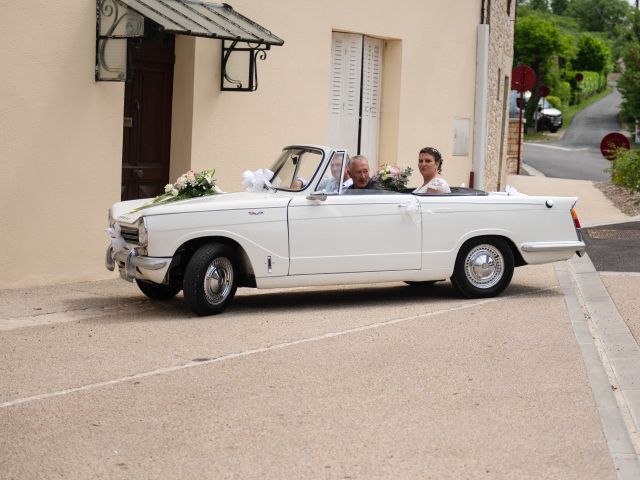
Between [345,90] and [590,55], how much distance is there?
79709mm

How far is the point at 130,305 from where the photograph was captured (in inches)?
416

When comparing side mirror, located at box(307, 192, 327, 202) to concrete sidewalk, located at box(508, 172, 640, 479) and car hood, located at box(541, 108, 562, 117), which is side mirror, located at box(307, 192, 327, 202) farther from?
car hood, located at box(541, 108, 562, 117)

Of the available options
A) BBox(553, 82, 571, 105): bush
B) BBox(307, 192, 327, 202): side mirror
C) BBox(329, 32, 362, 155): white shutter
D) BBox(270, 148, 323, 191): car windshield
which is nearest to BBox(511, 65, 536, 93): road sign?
BBox(329, 32, 362, 155): white shutter

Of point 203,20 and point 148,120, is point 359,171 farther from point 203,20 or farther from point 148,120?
point 148,120

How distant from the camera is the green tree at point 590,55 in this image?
299ft

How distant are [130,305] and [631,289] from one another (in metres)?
4.97

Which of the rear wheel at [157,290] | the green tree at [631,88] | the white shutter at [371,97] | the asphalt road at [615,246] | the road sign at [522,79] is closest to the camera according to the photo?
the rear wheel at [157,290]

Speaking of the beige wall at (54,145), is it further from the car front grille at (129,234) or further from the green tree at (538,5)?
the green tree at (538,5)

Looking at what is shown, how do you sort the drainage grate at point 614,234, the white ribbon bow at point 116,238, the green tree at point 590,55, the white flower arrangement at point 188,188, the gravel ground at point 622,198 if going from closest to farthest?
the white ribbon bow at point 116,238
the white flower arrangement at point 188,188
the drainage grate at point 614,234
the gravel ground at point 622,198
the green tree at point 590,55

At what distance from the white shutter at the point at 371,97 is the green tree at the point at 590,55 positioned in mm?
76690

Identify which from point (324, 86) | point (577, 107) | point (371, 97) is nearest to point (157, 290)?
point (324, 86)

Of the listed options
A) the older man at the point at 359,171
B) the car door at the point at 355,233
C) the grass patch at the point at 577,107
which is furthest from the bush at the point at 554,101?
the car door at the point at 355,233

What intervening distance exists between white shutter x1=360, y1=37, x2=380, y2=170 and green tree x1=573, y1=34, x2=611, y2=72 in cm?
7669

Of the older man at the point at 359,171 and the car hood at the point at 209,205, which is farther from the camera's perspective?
the older man at the point at 359,171
